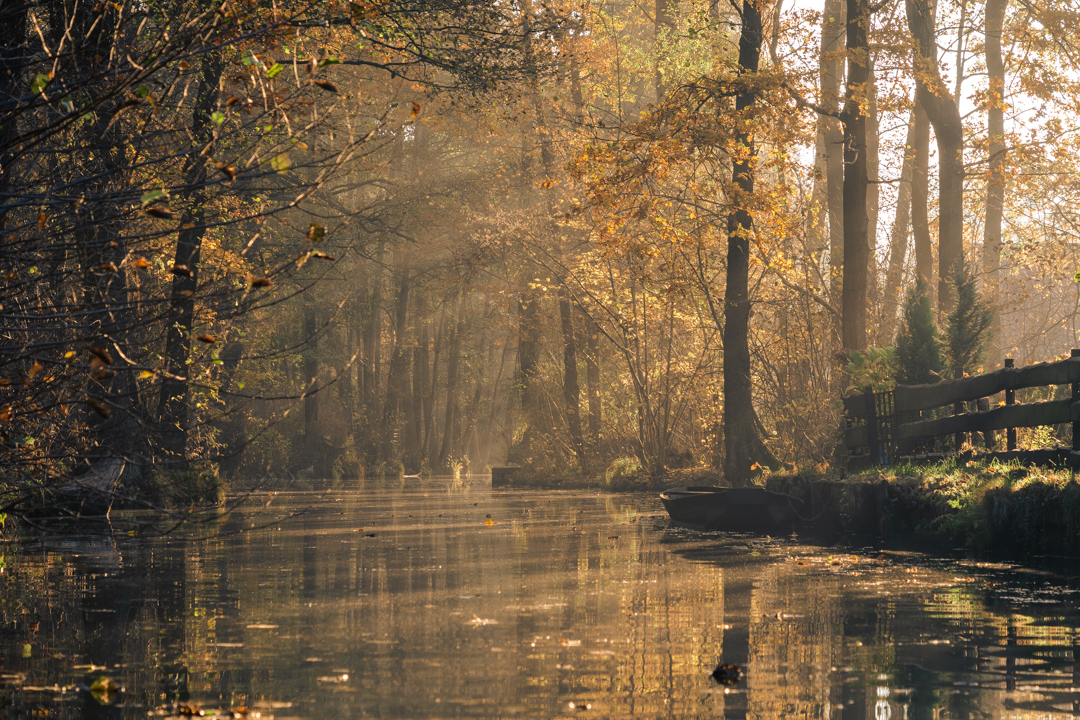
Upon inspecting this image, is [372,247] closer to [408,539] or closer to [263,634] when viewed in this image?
[408,539]

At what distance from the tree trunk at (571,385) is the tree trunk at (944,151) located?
39.3 ft

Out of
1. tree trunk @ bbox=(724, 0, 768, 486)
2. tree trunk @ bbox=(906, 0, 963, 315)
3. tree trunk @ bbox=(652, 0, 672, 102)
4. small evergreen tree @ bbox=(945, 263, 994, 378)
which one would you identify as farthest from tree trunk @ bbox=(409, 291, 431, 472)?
small evergreen tree @ bbox=(945, 263, 994, 378)

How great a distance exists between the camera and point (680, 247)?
2722cm

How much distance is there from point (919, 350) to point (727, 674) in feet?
45.9

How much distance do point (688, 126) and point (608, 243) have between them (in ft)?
10.9

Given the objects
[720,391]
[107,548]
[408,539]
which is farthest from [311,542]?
[720,391]

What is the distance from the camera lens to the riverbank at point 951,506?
37.1 ft

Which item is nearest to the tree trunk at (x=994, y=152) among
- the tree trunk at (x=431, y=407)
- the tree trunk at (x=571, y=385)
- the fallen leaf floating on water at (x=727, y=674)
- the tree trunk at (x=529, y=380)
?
the tree trunk at (x=571, y=385)

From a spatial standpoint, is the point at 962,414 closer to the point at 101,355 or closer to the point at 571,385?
the point at 101,355

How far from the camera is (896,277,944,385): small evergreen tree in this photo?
19.0 m

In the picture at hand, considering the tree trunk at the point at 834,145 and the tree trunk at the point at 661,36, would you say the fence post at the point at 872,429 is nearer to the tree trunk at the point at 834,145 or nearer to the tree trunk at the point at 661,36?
the tree trunk at the point at 834,145

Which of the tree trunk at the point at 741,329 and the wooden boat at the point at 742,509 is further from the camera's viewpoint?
the tree trunk at the point at 741,329

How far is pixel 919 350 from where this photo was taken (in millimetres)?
19016

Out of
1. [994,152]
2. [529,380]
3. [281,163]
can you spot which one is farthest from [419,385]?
[281,163]
